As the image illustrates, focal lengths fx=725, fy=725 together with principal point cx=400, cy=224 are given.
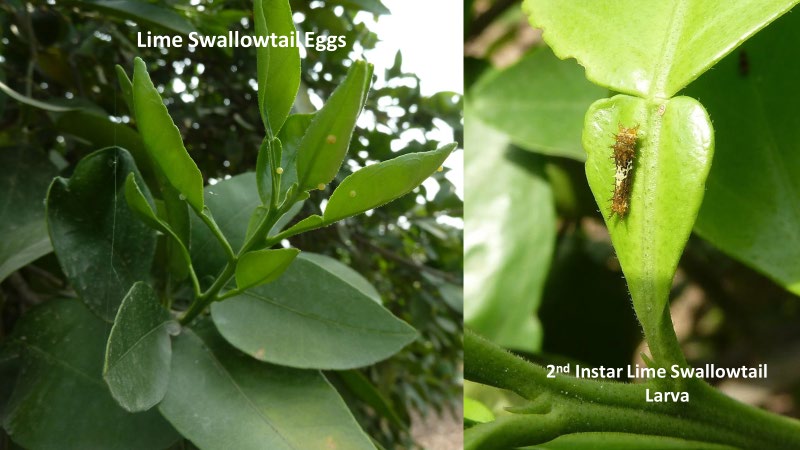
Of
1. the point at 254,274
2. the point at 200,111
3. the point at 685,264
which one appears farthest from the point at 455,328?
the point at 254,274

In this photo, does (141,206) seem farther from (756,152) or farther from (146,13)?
(756,152)

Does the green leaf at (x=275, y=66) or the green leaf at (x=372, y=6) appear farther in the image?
the green leaf at (x=372, y=6)

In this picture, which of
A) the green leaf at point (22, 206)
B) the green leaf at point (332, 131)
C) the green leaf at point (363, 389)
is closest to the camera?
the green leaf at point (332, 131)

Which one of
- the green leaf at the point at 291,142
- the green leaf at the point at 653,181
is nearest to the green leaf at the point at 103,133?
the green leaf at the point at 291,142

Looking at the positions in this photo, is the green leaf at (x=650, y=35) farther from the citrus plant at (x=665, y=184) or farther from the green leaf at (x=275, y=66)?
the green leaf at (x=275, y=66)

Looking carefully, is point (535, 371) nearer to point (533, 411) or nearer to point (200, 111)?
point (533, 411)

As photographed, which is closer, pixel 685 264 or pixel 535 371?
pixel 535 371
